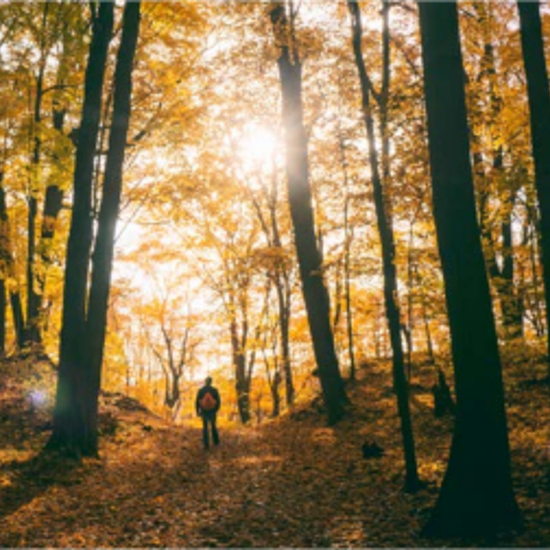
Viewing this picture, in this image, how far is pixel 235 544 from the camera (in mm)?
6230

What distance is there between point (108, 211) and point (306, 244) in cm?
576

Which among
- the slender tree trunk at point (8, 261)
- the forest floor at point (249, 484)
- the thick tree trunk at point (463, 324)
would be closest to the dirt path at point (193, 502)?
the forest floor at point (249, 484)

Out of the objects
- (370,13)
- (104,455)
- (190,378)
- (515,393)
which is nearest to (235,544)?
(104,455)

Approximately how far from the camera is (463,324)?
5.72m

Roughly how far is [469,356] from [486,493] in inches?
58.1

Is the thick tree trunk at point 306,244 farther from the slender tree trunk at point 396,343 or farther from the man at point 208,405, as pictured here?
the slender tree trunk at point 396,343

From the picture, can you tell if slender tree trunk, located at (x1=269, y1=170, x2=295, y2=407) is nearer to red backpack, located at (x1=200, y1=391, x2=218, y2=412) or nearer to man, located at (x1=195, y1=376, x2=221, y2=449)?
man, located at (x1=195, y1=376, x2=221, y2=449)

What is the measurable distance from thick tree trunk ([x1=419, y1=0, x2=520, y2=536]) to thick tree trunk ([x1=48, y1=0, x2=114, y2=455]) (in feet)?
23.5

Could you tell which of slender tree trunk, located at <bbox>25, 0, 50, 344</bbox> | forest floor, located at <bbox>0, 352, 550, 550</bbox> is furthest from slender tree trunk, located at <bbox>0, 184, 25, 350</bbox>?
forest floor, located at <bbox>0, 352, 550, 550</bbox>

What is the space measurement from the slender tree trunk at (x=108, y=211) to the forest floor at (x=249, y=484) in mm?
1812

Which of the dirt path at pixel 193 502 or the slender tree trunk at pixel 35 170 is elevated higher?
the slender tree trunk at pixel 35 170

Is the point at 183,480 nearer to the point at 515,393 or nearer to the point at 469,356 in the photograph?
the point at 469,356

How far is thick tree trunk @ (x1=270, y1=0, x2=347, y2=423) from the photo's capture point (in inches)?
559

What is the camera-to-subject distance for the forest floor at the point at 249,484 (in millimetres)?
6258
